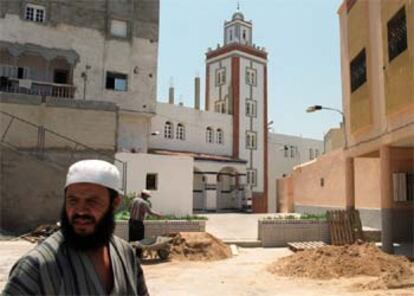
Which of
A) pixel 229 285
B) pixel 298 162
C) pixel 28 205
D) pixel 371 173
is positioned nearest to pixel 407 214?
pixel 371 173

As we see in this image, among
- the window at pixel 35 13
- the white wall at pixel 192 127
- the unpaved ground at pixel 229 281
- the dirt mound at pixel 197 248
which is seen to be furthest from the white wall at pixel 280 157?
the unpaved ground at pixel 229 281

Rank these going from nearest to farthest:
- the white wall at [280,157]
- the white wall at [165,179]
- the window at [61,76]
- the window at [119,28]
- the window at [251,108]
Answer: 1. the white wall at [165,179]
2. the window at [61,76]
3. the window at [119,28]
4. the window at [251,108]
5. the white wall at [280,157]

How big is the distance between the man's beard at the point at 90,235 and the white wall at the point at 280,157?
143ft

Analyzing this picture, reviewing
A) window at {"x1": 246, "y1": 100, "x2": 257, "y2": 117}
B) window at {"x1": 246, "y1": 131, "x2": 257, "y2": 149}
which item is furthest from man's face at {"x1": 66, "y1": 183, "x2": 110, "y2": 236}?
window at {"x1": 246, "y1": 100, "x2": 257, "y2": 117}

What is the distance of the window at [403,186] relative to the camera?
14.7m

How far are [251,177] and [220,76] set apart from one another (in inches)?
407

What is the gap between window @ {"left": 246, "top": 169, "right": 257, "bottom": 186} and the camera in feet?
138

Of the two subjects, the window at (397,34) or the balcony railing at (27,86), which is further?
the balcony railing at (27,86)

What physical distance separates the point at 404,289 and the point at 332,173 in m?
16.3

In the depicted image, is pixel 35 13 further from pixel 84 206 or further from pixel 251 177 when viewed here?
pixel 84 206

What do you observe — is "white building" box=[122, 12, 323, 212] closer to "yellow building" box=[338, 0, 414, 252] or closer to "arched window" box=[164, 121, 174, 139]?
"arched window" box=[164, 121, 174, 139]

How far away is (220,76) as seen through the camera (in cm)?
4475

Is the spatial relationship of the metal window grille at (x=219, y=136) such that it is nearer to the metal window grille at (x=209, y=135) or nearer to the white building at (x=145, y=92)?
the white building at (x=145, y=92)

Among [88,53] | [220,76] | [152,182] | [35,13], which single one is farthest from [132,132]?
[220,76]
